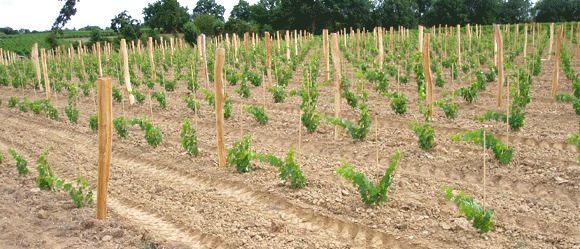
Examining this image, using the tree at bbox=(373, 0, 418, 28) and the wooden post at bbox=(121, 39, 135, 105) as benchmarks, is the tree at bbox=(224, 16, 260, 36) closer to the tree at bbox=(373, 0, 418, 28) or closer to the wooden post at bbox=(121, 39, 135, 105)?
the tree at bbox=(373, 0, 418, 28)

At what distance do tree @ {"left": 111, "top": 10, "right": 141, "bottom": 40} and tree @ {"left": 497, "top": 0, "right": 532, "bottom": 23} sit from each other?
1405 inches

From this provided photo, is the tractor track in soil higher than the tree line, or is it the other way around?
the tree line

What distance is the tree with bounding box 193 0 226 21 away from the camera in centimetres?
7725

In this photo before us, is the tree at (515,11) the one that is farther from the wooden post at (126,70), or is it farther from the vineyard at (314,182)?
the wooden post at (126,70)

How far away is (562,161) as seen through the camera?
7617 mm

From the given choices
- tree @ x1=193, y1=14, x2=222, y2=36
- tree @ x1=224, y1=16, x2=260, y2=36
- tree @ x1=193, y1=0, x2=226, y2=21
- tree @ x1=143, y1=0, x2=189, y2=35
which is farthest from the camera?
tree @ x1=193, y1=0, x2=226, y2=21

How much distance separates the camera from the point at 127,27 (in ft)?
163

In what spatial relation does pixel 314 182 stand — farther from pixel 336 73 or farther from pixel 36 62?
pixel 36 62

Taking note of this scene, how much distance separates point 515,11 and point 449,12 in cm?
849

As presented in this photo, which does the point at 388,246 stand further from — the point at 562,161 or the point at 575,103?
the point at 575,103

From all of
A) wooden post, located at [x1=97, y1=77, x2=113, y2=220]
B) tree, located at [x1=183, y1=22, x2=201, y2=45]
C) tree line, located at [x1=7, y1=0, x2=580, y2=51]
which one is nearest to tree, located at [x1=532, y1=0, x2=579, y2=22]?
tree line, located at [x1=7, y1=0, x2=580, y2=51]

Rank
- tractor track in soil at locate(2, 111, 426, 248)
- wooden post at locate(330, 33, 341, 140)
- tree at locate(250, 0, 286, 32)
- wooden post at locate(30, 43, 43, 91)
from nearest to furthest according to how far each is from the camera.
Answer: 1. tractor track in soil at locate(2, 111, 426, 248)
2. wooden post at locate(330, 33, 341, 140)
3. wooden post at locate(30, 43, 43, 91)
4. tree at locate(250, 0, 286, 32)

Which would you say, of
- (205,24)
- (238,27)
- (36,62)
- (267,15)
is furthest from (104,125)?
(267,15)

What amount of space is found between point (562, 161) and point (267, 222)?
4039mm
